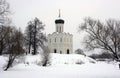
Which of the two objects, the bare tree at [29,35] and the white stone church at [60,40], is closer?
the bare tree at [29,35]

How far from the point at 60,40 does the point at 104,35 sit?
52676 millimetres

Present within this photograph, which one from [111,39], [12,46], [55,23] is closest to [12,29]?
[12,46]

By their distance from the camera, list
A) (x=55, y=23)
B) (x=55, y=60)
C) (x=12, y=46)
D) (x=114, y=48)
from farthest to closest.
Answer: (x=55, y=23) < (x=55, y=60) < (x=12, y=46) < (x=114, y=48)

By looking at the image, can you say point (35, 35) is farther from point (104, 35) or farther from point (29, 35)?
point (104, 35)

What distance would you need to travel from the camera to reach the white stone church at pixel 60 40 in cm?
7312

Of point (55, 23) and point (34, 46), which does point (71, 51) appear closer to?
point (55, 23)

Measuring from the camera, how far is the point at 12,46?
29359 millimetres

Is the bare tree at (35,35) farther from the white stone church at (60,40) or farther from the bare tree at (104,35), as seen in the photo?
the bare tree at (104,35)

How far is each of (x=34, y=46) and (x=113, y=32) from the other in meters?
37.3

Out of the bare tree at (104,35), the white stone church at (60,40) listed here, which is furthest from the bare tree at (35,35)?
the bare tree at (104,35)

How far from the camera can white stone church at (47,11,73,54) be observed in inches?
2879

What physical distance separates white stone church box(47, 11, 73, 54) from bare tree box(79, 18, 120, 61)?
165ft

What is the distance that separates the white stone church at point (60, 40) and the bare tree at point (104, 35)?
50.3 metres

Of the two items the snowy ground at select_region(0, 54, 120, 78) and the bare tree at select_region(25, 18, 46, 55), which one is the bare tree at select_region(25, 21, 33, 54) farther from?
the snowy ground at select_region(0, 54, 120, 78)
